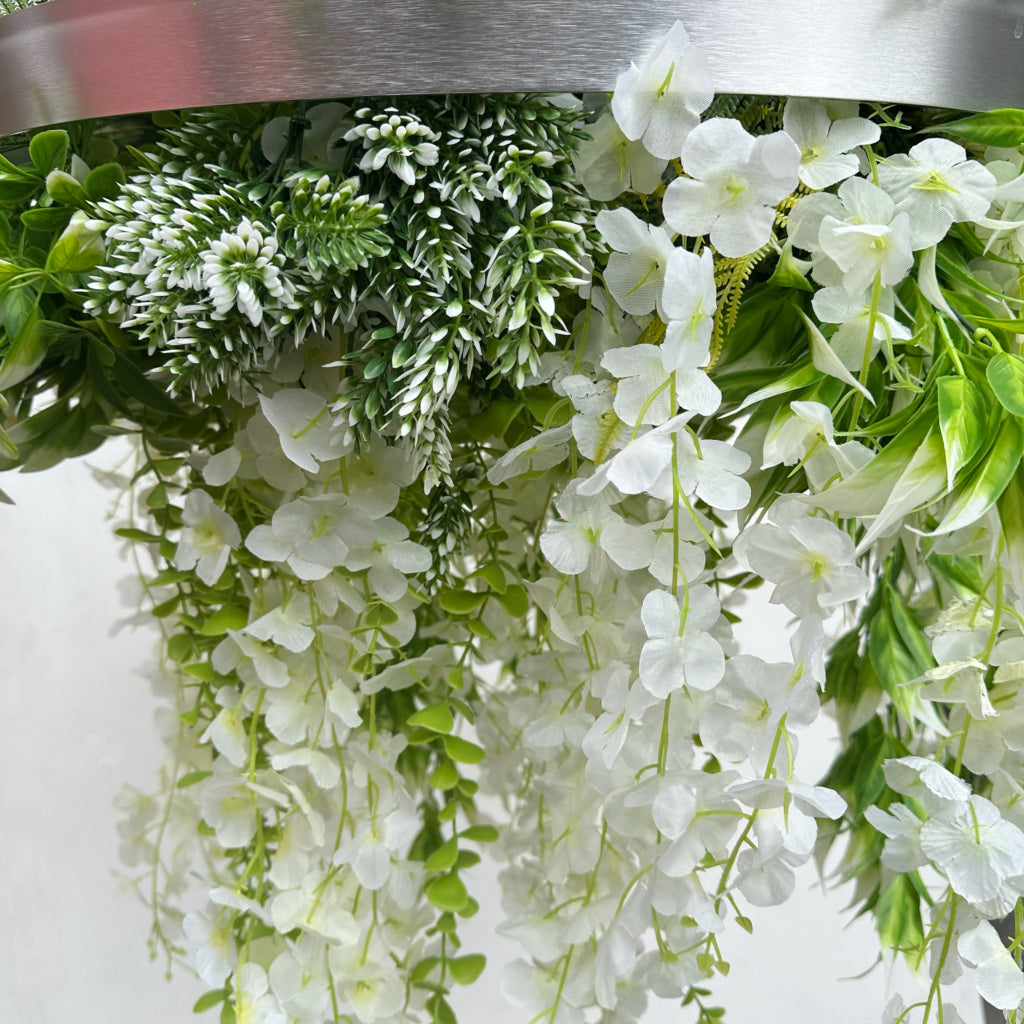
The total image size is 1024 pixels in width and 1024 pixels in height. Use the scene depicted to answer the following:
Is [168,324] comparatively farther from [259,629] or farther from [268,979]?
[268,979]

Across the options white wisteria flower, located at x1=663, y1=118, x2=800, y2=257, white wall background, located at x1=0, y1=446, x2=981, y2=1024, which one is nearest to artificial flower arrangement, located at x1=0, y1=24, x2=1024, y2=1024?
white wisteria flower, located at x1=663, y1=118, x2=800, y2=257

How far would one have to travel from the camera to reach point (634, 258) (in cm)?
31

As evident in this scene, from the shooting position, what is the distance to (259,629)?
16.0 inches

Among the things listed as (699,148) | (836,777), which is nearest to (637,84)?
(699,148)

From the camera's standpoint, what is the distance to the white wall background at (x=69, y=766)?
69 centimetres

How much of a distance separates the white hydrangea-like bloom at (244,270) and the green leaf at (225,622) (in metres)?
0.18

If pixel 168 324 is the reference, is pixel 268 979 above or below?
below

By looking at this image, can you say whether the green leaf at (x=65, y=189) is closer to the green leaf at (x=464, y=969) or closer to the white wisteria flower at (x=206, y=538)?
the white wisteria flower at (x=206, y=538)

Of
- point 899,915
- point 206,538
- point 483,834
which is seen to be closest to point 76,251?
point 206,538

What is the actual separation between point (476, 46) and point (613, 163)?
2.4 inches

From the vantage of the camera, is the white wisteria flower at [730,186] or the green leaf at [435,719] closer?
the white wisteria flower at [730,186]

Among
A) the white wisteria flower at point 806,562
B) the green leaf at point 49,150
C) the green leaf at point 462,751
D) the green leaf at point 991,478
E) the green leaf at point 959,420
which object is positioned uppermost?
the green leaf at point 49,150

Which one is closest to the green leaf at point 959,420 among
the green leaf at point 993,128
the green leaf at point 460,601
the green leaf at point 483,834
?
the green leaf at point 993,128

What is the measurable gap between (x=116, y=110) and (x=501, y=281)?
0.15 m
